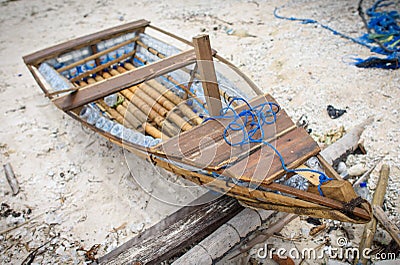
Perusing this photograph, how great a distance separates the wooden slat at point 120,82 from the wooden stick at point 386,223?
252 centimetres

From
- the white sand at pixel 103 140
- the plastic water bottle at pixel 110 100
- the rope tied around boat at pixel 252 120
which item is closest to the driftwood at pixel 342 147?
the white sand at pixel 103 140

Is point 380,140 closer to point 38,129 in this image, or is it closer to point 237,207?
point 237,207

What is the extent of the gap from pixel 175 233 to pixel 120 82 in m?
1.80

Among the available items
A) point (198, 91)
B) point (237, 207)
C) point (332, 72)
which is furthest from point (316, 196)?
point (332, 72)

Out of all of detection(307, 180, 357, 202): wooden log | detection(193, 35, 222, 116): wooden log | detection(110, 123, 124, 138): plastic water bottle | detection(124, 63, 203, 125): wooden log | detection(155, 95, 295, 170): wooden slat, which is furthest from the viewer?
detection(124, 63, 203, 125): wooden log

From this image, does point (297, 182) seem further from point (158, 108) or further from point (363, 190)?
point (158, 108)

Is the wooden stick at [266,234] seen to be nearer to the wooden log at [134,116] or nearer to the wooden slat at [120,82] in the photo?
the wooden log at [134,116]

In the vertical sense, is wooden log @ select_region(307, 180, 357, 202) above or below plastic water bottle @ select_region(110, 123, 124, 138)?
below

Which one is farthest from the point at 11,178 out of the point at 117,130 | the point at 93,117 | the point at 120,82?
the point at 120,82

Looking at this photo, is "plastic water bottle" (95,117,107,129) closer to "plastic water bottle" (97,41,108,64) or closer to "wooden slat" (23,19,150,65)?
"wooden slat" (23,19,150,65)

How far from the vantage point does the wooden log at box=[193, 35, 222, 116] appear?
3.08 metres

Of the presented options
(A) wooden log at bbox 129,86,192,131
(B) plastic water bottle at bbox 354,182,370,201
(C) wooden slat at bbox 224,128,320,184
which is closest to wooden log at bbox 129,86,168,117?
(A) wooden log at bbox 129,86,192,131

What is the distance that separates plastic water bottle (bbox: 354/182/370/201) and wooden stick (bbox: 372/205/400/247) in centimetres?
19

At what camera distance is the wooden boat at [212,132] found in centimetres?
250
